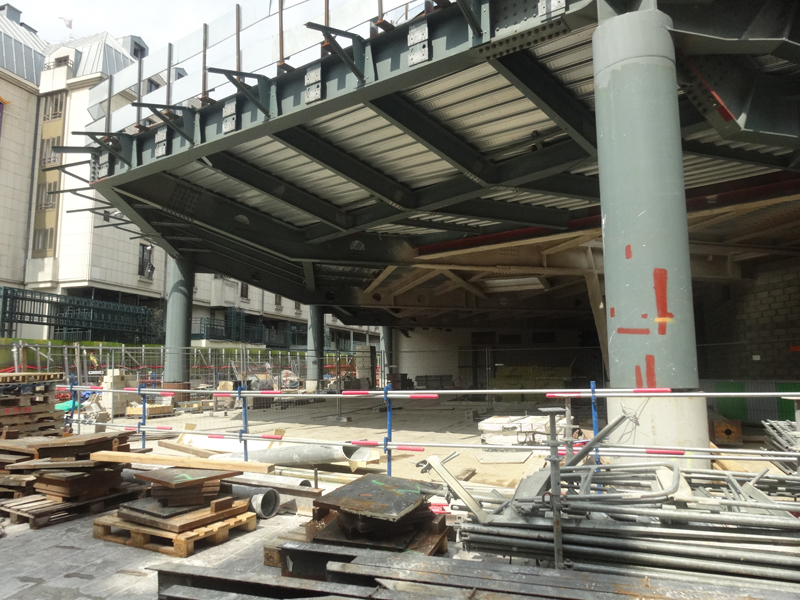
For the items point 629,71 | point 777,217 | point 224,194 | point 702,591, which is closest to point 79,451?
point 702,591

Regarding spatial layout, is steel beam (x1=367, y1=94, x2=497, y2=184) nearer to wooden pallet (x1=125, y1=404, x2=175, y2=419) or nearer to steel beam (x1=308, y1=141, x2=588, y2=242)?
steel beam (x1=308, y1=141, x2=588, y2=242)

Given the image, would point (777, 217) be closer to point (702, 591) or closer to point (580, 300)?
point (580, 300)

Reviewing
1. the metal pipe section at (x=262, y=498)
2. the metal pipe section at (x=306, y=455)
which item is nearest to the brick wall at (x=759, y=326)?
the metal pipe section at (x=306, y=455)

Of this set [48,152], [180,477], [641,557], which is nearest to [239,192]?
[180,477]

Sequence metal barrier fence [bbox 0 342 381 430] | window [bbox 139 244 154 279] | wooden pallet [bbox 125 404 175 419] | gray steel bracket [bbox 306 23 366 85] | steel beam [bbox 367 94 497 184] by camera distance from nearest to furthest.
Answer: gray steel bracket [bbox 306 23 366 85] < steel beam [bbox 367 94 497 184] < wooden pallet [bbox 125 404 175 419] < metal barrier fence [bbox 0 342 381 430] < window [bbox 139 244 154 279]

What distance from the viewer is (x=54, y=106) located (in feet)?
134

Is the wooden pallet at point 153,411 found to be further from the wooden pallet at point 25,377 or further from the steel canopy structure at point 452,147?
the wooden pallet at point 25,377

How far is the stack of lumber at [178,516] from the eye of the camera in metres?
5.23

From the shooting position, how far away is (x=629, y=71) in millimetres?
6602

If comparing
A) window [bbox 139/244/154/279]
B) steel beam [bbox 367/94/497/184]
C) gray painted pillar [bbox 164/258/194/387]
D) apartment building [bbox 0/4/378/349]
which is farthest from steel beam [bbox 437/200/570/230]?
window [bbox 139/244/154/279]

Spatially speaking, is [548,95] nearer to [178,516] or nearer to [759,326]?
[178,516]

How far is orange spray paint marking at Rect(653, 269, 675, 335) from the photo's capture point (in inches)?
246

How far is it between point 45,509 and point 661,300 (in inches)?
307

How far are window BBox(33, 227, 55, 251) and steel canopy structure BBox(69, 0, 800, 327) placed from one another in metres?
26.3
